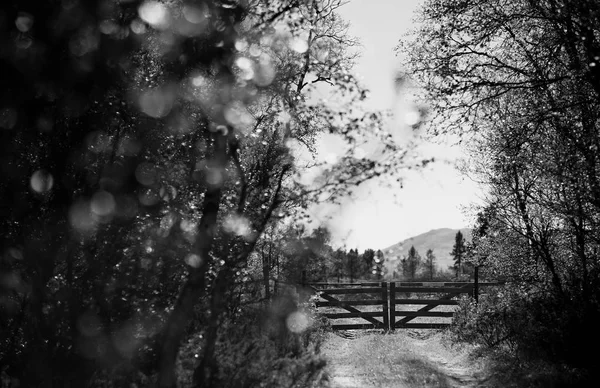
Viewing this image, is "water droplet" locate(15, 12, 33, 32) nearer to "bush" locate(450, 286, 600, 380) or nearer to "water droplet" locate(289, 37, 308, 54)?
"water droplet" locate(289, 37, 308, 54)

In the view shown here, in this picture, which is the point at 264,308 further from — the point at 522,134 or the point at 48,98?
the point at 522,134

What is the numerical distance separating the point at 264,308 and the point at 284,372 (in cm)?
254

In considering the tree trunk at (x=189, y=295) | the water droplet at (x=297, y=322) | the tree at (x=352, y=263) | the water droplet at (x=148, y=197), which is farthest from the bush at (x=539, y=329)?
the tree at (x=352, y=263)

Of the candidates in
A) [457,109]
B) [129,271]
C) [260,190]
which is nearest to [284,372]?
[129,271]

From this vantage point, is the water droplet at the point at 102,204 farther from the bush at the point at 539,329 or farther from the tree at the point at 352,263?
the tree at the point at 352,263

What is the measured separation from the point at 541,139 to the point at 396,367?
5.10 meters

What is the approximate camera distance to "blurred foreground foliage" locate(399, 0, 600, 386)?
760 centimetres

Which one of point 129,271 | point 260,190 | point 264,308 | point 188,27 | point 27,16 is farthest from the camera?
point 264,308

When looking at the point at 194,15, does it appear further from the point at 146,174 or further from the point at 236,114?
the point at 146,174

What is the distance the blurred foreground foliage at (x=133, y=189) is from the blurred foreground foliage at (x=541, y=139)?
319 cm

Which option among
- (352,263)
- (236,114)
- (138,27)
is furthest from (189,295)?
(352,263)

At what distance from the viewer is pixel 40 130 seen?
502cm

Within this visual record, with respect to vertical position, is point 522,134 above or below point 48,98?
above

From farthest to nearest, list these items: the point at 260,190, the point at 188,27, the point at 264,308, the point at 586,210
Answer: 1. the point at 586,210
2. the point at 264,308
3. the point at 260,190
4. the point at 188,27
